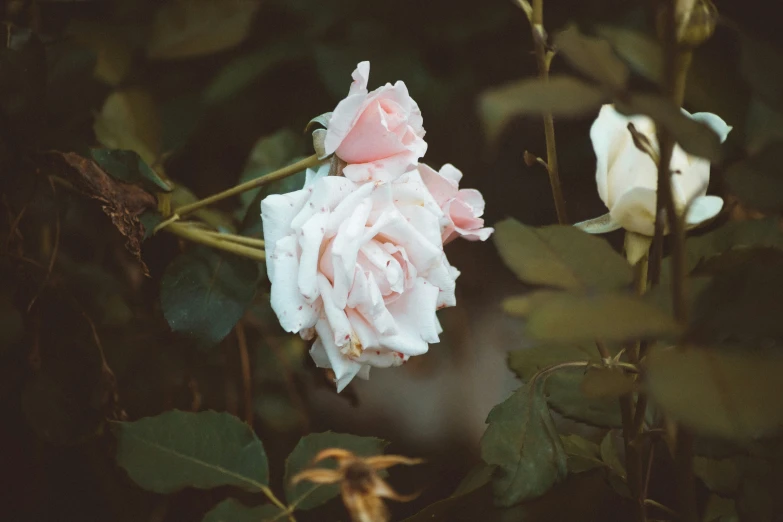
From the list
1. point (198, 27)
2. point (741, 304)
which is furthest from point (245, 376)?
point (741, 304)

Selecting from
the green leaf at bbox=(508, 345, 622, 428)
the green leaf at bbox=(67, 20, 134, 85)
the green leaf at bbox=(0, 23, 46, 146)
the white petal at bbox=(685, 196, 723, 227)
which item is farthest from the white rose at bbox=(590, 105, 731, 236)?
the green leaf at bbox=(67, 20, 134, 85)

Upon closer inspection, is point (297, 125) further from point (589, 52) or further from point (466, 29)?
point (589, 52)

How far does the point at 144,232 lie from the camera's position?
21.7 inches

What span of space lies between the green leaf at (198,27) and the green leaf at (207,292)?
0.29 metres

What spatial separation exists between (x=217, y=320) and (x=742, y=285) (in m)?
0.37

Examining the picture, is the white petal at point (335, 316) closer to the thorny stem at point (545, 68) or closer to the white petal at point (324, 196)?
the white petal at point (324, 196)

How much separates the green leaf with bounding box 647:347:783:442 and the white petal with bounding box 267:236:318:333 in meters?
0.23

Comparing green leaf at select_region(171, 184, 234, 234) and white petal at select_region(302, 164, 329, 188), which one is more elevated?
white petal at select_region(302, 164, 329, 188)

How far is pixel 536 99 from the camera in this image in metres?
0.25

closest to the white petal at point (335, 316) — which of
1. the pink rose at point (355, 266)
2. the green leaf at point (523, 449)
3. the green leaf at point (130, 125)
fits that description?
the pink rose at point (355, 266)

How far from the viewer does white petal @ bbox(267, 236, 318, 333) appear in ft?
1.43

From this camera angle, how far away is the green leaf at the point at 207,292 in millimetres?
541

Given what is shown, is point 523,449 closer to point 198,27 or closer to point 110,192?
point 110,192

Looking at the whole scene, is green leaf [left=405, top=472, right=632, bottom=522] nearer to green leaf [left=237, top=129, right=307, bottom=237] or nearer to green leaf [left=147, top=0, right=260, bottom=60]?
green leaf [left=237, top=129, right=307, bottom=237]
